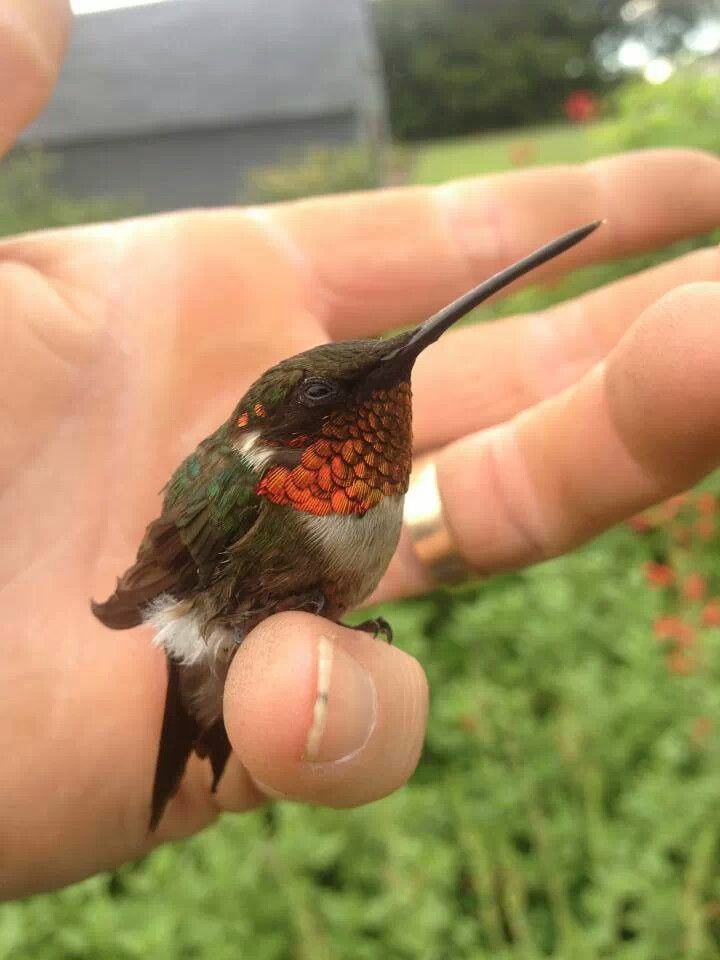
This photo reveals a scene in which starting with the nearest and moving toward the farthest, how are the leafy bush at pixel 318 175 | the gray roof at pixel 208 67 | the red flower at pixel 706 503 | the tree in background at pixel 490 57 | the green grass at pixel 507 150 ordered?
the red flower at pixel 706 503 → the gray roof at pixel 208 67 → the green grass at pixel 507 150 → the tree in background at pixel 490 57 → the leafy bush at pixel 318 175

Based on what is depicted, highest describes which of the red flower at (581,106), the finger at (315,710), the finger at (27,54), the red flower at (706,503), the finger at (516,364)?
the finger at (27,54)

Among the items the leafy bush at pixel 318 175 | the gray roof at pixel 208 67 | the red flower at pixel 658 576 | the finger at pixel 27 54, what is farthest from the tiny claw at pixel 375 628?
the leafy bush at pixel 318 175

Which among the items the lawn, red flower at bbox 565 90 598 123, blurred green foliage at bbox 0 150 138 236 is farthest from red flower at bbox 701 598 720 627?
blurred green foliage at bbox 0 150 138 236

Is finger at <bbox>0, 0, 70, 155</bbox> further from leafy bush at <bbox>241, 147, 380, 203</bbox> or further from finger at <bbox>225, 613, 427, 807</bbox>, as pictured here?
leafy bush at <bbox>241, 147, 380, 203</bbox>

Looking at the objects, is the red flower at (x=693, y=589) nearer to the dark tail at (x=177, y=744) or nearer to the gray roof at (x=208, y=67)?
the dark tail at (x=177, y=744)

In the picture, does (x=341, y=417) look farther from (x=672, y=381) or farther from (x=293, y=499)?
(x=672, y=381)

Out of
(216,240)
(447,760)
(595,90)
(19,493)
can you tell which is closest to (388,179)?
(595,90)
